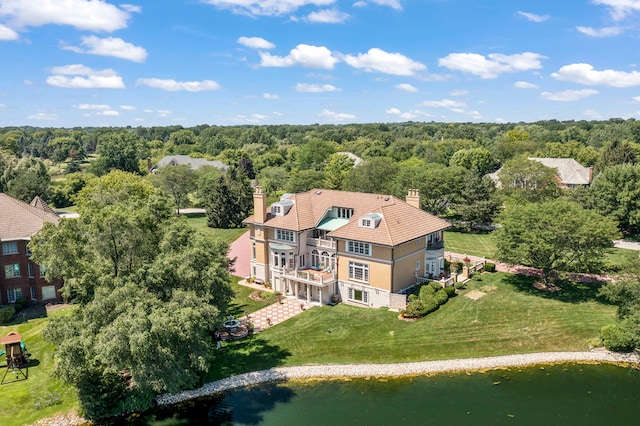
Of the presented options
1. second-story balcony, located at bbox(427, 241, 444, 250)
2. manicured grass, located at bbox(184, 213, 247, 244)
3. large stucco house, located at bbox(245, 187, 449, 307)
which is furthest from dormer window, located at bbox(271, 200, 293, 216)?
manicured grass, located at bbox(184, 213, 247, 244)

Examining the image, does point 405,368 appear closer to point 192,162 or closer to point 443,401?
point 443,401

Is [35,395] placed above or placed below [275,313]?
below

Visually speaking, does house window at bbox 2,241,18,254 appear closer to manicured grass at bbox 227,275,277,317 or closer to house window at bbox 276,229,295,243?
manicured grass at bbox 227,275,277,317

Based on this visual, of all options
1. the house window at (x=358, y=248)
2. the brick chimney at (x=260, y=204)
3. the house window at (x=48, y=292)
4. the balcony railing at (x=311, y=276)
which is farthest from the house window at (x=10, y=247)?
the house window at (x=358, y=248)

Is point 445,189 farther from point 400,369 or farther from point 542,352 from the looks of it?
point 400,369

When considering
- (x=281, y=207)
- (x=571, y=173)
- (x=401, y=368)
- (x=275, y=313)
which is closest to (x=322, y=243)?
(x=281, y=207)

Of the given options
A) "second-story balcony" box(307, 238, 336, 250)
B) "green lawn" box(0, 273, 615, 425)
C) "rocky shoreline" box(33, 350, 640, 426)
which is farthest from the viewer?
"second-story balcony" box(307, 238, 336, 250)
